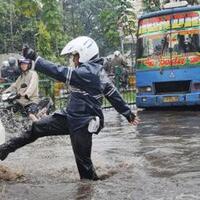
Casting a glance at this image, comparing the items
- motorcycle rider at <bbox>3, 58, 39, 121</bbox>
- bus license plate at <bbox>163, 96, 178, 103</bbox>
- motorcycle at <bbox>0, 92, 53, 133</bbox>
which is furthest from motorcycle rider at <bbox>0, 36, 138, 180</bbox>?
bus license plate at <bbox>163, 96, 178, 103</bbox>

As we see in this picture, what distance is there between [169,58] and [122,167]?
7.81 meters

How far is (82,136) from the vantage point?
6.20m

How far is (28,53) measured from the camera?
221 inches

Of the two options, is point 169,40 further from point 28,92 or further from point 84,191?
point 84,191

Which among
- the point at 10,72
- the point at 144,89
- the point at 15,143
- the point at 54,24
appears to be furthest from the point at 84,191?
the point at 54,24

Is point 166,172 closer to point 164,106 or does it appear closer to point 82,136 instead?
point 82,136

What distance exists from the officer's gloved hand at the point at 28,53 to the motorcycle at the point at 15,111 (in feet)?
20.4

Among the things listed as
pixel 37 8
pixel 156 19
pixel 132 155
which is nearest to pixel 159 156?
pixel 132 155

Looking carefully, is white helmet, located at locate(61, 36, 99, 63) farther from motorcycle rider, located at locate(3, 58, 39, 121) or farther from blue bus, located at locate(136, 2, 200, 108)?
blue bus, located at locate(136, 2, 200, 108)

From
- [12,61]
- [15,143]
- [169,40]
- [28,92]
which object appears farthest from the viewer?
[12,61]

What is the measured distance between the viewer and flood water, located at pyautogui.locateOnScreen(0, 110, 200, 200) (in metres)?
5.75

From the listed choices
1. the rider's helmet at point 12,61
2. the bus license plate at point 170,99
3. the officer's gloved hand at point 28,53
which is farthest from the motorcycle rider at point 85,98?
the rider's helmet at point 12,61

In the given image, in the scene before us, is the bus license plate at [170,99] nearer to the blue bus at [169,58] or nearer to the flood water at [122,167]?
the blue bus at [169,58]

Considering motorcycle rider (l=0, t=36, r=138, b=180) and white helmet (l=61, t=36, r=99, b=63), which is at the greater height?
white helmet (l=61, t=36, r=99, b=63)
